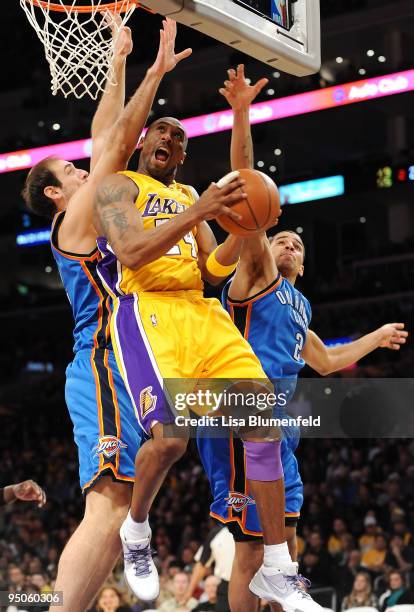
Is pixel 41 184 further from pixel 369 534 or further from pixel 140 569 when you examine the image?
pixel 369 534

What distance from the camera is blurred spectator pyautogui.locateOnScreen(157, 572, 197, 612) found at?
30.0ft

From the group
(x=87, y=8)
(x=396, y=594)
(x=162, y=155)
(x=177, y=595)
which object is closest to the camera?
(x=162, y=155)

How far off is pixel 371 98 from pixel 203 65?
9060 mm

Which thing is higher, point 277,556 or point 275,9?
point 275,9

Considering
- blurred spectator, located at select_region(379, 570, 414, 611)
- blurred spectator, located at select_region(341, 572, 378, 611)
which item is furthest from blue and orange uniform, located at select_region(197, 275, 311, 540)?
blurred spectator, located at select_region(341, 572, 378, 611)

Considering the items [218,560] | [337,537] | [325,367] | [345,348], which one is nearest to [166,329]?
[325,367]

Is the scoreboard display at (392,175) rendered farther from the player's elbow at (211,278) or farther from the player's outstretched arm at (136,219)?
the player's outstretched arm at (136,219)

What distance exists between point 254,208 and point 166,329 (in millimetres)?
622

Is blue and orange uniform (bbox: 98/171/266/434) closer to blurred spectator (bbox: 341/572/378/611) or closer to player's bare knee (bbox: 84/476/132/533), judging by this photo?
player's bare knee (bbox: 84/476/132/533)

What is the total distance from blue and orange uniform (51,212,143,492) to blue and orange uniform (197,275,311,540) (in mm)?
591

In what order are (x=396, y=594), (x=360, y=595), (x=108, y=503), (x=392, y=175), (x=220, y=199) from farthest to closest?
(x=392, y=175) < (x=360, y=595) < (x=396, y=594) < (x=108, y=503) < (x=220, y=199)

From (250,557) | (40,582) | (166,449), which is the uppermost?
(166,449)

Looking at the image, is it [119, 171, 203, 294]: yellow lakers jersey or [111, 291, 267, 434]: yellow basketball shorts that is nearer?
[111, 291, 267, 434]: yellow basketball shorts

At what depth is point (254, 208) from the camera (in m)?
3.91
